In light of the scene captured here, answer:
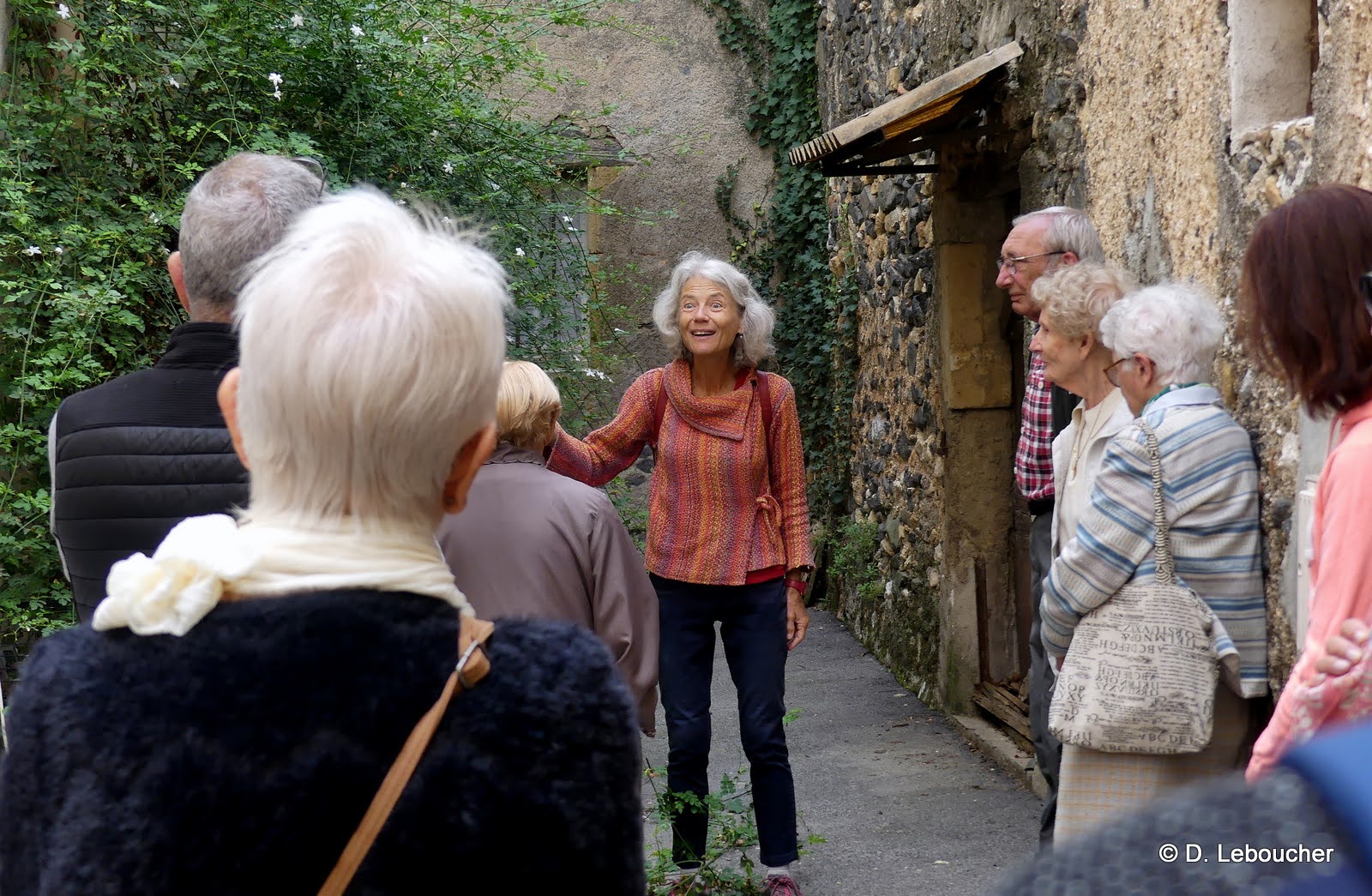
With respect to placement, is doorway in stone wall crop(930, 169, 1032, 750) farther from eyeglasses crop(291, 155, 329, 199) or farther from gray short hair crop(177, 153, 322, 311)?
gray short hair crop(177, 153, 322, 311)

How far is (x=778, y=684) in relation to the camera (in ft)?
11.9

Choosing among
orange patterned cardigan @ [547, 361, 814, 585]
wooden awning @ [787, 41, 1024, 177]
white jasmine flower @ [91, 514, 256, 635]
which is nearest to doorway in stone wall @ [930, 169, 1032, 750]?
wooden awning @ [787, 41, 1024, 177]

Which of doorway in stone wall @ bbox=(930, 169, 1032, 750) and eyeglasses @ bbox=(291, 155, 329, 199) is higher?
eyeglasses @ bbox=(291, 155, 329, 199)

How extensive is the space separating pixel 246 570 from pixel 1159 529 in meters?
1.81

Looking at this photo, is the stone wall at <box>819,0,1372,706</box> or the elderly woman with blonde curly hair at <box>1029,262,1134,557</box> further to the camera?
the elderly woman with blonde curly hair at <box>1029,262,1134,557</box>

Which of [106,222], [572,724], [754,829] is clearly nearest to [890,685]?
[754,829]

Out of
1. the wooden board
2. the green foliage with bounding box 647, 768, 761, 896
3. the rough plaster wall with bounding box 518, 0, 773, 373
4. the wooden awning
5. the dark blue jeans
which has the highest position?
the rough plaster wall with bounding box 518, 0, 773, 373

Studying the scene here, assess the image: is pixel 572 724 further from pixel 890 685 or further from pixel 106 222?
pixel 890 685

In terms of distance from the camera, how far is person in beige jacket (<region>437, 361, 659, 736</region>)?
7.86ft

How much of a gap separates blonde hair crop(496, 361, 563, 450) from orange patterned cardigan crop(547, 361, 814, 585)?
925mm

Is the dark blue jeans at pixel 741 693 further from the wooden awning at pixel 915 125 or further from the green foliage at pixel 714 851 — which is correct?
the wooden awning at pixel 915 125

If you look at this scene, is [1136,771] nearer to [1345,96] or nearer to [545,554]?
[545,554]

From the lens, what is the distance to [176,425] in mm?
1897

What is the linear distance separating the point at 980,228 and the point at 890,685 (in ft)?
7.42
